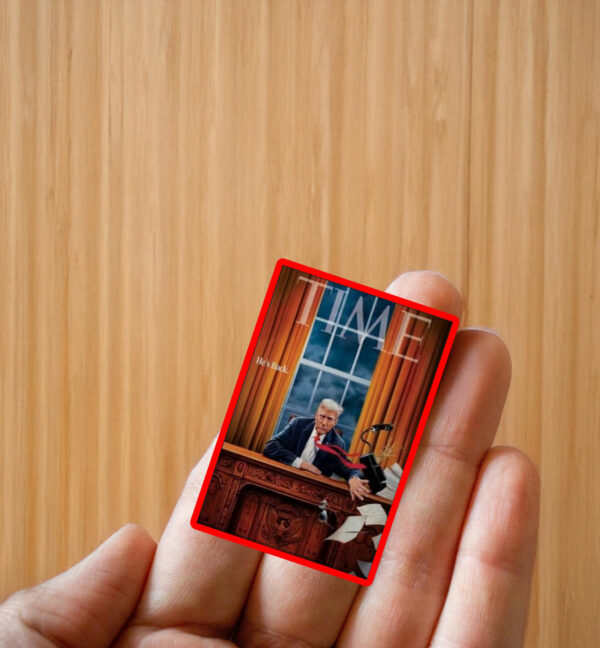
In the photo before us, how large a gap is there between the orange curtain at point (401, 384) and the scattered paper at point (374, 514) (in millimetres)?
40

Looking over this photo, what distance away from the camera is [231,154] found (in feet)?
3.66

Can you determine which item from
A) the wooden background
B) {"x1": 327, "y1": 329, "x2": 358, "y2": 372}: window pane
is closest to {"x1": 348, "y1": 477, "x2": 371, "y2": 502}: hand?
{"x1": 327, "y1": 329, "x2": 358, "y2": 372}: window pane

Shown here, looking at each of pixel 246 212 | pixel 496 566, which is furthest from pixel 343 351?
pixel 246 212

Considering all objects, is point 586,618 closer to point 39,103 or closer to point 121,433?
point 121,433

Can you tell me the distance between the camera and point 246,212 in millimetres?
1120

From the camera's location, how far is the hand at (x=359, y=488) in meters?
0.61

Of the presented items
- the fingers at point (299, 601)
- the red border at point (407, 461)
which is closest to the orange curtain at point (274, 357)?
the red border at point (407, 461)

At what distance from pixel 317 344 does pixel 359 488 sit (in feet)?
0.44

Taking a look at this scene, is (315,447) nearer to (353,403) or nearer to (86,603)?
(353,403)

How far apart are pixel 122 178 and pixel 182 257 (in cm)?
17

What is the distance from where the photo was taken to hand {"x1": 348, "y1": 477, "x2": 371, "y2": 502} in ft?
1.99

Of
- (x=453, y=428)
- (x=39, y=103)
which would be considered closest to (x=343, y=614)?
(x=453, y=428)

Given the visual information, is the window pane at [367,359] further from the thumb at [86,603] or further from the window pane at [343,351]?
the thumb at [86,603]

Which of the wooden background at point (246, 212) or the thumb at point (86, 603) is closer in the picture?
the thumb at point (86, 603)
